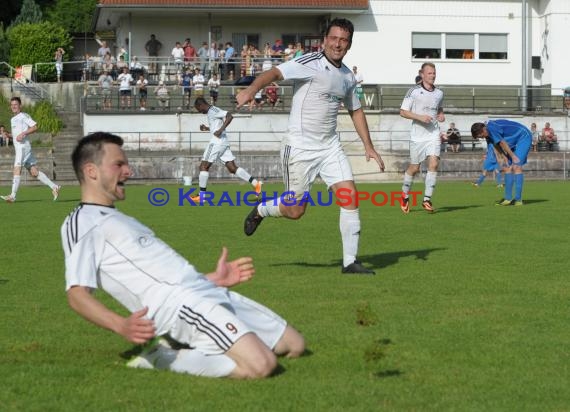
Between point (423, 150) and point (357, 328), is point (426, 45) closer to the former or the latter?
point (423, 150)

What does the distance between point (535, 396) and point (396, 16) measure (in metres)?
Answer: 47.2

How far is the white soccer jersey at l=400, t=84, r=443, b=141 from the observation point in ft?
66.7

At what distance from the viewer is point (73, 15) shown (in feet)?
247

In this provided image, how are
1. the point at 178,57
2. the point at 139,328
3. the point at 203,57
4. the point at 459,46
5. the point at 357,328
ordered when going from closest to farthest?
the point at 139,328 → the point at 357,328 → the point at 178,57 → the point at 203,57 → the point at 459,46

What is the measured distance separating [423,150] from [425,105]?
0.88 metres

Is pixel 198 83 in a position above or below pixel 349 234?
above

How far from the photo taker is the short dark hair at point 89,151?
6.31m

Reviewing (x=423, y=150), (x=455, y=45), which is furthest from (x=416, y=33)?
(x=423, y=150)

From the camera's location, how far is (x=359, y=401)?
227 inches

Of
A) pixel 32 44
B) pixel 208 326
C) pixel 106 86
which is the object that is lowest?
pixel 208 326

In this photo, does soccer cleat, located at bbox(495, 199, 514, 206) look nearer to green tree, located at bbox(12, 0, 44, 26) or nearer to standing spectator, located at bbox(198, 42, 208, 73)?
standing spectator, located at bbox(198, 42, 208, 73)

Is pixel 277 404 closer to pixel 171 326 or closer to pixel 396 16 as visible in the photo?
pixel 171 326

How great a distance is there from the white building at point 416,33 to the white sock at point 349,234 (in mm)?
39527

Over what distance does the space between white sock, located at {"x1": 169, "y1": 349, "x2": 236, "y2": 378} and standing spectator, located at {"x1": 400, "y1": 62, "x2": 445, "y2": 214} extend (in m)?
14.1
